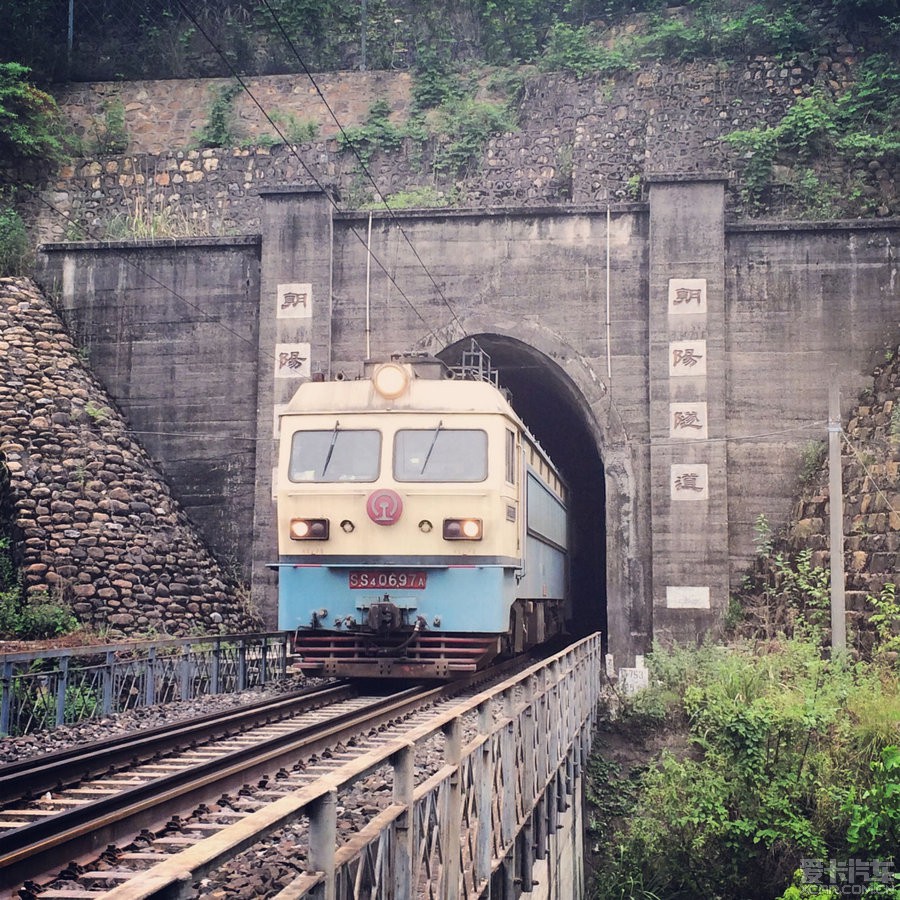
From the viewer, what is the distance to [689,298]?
1802 centimetres

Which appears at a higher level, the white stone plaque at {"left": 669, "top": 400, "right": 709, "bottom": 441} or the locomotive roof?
the white stone plaque at {"left": 669, "top": 400, "right": 709, "bottom": 441}

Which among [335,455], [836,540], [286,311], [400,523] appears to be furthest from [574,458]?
[400,523]

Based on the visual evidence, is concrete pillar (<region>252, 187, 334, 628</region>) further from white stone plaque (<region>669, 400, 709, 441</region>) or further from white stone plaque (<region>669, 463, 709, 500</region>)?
white stone plaque (<region>669, 463, 709, 500</region>)

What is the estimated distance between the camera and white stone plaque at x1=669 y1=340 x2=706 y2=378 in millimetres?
17828

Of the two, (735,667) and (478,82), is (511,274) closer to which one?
(735,667)

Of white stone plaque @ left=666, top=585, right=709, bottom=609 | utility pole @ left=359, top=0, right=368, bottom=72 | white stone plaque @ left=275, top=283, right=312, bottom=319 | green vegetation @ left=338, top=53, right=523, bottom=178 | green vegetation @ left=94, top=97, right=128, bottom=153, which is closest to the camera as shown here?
white stone plaque @ left=666, top=585, right=709, bottom=609

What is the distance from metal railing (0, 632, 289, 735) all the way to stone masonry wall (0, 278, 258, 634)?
1935 mm

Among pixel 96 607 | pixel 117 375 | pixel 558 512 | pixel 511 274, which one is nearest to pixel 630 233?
pixel 511 274

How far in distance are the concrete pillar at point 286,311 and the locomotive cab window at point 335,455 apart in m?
6.12

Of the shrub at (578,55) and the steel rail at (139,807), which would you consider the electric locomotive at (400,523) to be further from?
the shrub at (578,55)

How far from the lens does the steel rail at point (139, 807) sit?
494 cm

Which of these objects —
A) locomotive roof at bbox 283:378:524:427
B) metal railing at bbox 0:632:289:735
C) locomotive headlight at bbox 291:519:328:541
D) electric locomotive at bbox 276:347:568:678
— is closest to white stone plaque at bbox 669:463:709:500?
electric locomotive at bbox 276:347:568:678

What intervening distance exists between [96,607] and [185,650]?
379 cm
